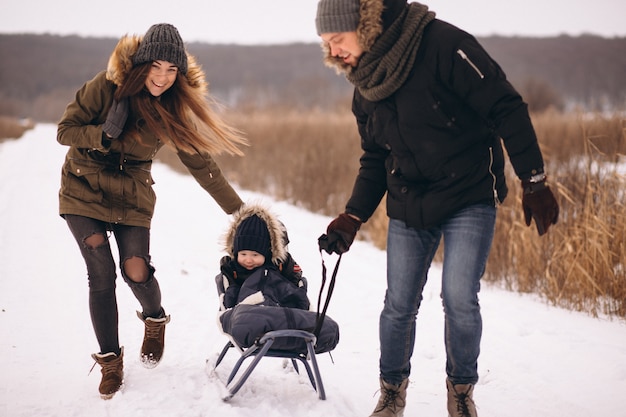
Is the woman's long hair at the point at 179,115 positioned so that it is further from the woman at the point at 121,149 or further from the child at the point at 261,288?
the child at the point at 261,288

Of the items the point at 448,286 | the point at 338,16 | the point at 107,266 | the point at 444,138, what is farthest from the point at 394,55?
the point at 107,266

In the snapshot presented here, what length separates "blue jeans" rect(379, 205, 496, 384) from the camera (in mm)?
2438

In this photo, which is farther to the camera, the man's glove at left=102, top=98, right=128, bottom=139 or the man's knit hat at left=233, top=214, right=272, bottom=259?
the man's knit hat at left=233, top=214, right=272, bottom=259

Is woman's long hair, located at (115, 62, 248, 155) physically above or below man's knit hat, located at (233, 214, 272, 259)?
above

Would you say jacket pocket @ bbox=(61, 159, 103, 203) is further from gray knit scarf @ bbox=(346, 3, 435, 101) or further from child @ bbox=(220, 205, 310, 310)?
gray knit scarf @ bbox=(346, 3, 435, 101)

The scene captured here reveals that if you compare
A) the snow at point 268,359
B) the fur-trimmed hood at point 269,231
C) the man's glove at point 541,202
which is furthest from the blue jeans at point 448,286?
the fur-trimmed hood at point 269,231

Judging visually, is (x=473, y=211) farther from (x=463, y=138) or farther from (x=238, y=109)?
(x=238, y=109)

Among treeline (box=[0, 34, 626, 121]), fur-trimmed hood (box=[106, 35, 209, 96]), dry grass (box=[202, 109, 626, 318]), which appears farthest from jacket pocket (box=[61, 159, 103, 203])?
treeline (box=[0, 34, 626, 121])

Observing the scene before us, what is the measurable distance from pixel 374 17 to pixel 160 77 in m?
1.21

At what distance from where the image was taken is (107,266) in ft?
10.0

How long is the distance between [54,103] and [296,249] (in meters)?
73.2

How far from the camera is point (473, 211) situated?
→ 245 cm

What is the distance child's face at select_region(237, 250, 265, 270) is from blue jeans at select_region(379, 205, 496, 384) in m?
0.80

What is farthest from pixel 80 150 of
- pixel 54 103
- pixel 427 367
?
pixel 54 103
